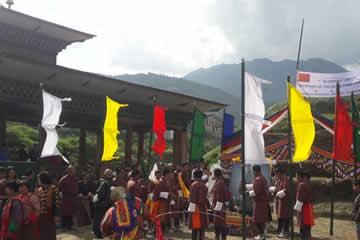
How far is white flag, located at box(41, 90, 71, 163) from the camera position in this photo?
882 centimetres

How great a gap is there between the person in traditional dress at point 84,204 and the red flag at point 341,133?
25.2 ft

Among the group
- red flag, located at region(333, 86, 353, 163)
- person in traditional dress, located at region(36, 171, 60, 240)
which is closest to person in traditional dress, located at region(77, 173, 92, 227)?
person in traditional dress, located at region(36, 171, 60, 240)

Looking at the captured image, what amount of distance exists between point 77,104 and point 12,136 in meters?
18.0

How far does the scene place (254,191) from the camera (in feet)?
31.1

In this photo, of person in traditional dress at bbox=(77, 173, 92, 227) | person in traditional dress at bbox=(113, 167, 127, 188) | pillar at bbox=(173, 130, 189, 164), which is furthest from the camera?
pillar at bbox=(173, 130, 189, 164)

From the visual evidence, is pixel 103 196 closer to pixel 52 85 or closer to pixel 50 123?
pixel 50 123

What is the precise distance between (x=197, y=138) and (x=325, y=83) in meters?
4.04

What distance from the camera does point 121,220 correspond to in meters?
5.66

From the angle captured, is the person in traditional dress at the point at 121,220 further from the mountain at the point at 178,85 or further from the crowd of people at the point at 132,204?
the mountain at the point at 178,85

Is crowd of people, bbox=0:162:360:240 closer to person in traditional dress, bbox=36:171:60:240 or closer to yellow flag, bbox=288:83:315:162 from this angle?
person in traditional dress, bbox=36:171:60:240

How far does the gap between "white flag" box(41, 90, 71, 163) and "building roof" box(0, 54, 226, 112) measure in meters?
2.98

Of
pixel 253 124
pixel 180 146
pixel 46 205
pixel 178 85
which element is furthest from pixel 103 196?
pixel 178 85

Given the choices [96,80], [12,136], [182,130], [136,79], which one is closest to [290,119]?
[96,80]

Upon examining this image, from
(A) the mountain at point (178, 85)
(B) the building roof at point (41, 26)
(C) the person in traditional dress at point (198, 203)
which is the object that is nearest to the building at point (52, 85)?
(B) the building roof at point (41, 26)
